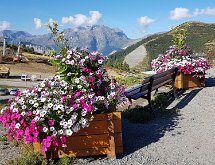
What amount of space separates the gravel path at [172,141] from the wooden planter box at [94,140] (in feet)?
0.52

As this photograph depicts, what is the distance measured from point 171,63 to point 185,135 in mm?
5480

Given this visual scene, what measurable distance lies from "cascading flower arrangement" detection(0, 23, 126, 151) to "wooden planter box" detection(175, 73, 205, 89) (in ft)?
20.4

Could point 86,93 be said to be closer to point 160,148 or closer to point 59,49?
point 59,49

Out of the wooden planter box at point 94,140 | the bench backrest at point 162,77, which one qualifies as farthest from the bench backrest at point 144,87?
the wooden planter box at point 94,140

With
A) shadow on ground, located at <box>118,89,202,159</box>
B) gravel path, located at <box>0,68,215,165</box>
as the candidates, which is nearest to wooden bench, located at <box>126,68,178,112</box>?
shadow on ground, located at <box>118,89,202,159</box>

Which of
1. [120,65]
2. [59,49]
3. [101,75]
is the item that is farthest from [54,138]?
[120,65]

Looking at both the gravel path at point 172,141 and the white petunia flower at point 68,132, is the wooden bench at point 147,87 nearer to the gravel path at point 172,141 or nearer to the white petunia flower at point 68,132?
the gravel path at point 172,141

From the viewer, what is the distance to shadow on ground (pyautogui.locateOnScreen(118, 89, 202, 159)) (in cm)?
676

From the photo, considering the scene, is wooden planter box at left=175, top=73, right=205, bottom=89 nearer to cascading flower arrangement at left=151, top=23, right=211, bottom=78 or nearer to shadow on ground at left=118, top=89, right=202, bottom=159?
cascading flower arrangement at left=151, top=23, right=211, bottom=78

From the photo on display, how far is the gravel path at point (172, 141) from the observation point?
6.01m

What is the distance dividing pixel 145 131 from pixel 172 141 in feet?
2.86

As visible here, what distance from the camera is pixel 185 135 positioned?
7281mm

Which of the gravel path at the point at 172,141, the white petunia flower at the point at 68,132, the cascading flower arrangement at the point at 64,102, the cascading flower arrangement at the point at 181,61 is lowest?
the gravel path at the point at 172,141

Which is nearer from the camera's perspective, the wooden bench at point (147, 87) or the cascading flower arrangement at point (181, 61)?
Result: the wooden bench at point (147, 87)
